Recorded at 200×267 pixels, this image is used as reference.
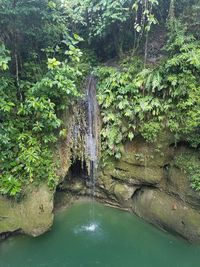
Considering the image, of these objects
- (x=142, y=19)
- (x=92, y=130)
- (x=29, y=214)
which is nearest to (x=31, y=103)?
(x=92, y=130)

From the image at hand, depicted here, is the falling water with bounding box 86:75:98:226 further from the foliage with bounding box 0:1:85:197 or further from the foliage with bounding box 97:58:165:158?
the foliage with bounding box 0:1:85:197

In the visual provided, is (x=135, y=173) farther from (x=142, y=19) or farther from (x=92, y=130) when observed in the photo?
(x=142, y=19)

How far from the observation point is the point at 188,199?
665 cm

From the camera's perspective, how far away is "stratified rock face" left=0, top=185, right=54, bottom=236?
20.3ft

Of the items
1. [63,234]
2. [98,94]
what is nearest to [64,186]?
[63,234]

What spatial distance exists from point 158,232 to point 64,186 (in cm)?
300

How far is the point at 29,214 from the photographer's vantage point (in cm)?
627

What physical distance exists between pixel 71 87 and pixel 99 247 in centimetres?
394

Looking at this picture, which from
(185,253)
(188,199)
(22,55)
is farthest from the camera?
(22,55)

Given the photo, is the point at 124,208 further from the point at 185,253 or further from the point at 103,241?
the point at 185,253

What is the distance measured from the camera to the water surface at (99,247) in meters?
5.96

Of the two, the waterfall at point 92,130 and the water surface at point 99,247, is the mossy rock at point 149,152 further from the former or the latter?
the water surface at point 99,247

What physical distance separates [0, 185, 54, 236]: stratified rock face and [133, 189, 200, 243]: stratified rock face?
8.56 ft

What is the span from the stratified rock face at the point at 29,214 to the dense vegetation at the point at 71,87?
297mm
